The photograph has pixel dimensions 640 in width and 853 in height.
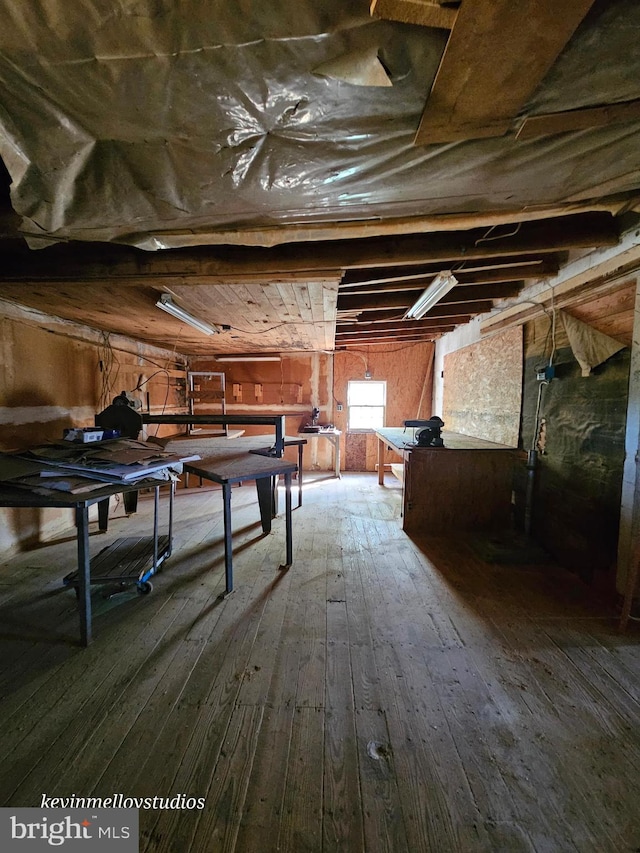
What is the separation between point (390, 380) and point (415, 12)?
213 inches

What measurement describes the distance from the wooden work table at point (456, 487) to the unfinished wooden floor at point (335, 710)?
876mm

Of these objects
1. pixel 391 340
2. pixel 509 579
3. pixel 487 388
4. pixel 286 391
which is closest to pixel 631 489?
pixel 509 579

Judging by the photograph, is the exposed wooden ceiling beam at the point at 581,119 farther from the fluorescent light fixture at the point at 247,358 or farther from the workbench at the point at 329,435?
the fluorescent light fixture at the point at 247,358

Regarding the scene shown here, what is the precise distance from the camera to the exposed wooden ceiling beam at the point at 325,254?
2082 mm

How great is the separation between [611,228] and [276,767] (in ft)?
11.1

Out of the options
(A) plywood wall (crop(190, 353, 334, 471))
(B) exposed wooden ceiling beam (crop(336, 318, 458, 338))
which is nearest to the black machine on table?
(B) exposed wooden ceiling beam (crop(336, 318, 458, 338))

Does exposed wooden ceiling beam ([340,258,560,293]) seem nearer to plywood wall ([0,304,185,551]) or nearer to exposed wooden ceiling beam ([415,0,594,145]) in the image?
exposed wooden ceiling beam ([415,0,594,145])

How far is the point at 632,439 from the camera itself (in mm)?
1980

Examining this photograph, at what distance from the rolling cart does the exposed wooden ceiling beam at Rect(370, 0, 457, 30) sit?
206cm

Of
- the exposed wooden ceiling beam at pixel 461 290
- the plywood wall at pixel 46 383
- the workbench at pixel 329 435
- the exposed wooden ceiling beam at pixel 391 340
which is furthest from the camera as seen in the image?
the exposed wooden ceiling beam at pixel 391 340

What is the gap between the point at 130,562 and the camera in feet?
8.35

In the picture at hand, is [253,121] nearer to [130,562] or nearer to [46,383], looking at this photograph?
[130,562]

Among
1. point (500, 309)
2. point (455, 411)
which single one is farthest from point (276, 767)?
point (455, 411)

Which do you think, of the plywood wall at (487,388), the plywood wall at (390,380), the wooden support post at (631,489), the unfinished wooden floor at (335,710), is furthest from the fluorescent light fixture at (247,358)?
the wooden support post at (631,489)
